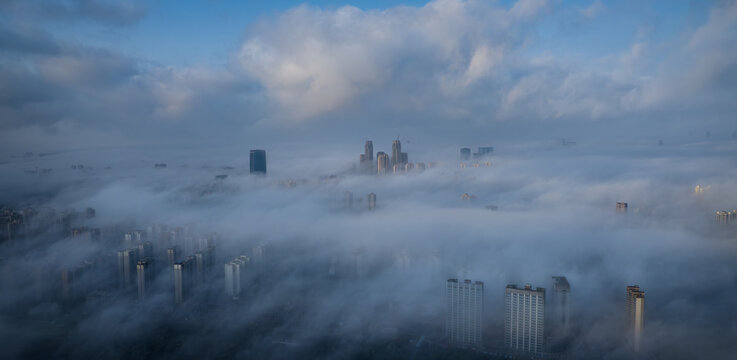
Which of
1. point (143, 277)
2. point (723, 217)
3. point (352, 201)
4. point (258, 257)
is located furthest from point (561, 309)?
point (143, 277)

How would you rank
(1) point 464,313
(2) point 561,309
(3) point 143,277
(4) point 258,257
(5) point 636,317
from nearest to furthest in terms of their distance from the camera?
(5) point 636,317, (2) point 561,309, (1) point 464,313, (3) point 143,277, (4) point 258,257

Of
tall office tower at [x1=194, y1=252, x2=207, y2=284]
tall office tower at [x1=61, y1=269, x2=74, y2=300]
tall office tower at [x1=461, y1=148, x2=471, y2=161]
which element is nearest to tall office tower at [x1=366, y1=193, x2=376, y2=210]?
tall office tower at [x1=461, y1=148, x2=471, y2=161]

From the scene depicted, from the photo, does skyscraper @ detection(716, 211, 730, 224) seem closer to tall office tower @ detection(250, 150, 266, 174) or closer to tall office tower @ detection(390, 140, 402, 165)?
tall office tower @ detection(390, 140, 402, 165)

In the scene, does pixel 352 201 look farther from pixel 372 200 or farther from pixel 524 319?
pixel 524 319

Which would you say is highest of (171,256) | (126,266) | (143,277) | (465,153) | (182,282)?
(465,153)

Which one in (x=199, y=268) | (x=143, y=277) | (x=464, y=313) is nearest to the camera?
(x=464, y=313)

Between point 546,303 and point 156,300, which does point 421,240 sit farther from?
point 156,300

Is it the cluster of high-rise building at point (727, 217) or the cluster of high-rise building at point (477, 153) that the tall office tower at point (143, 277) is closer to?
the cluster of high-rise building at point (477, 153)

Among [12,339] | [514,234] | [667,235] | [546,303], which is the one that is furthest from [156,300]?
[667,235]
